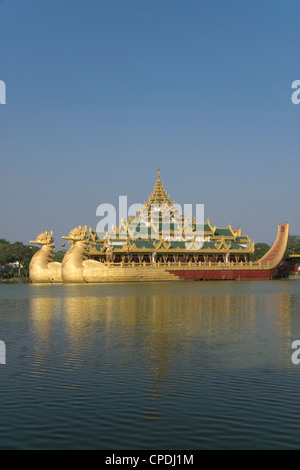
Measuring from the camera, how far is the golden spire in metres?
92.6

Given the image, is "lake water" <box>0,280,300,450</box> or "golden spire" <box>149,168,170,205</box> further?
"golden spire" <box>149,168,170,205</box>

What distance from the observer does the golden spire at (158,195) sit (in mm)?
92625

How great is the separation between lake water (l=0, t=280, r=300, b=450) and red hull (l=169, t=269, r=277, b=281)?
52.3 m

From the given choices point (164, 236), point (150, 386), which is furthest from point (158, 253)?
Result: point (150, 386)

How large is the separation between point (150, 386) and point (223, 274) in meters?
68.5

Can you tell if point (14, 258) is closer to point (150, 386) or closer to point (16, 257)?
point (16, 257)

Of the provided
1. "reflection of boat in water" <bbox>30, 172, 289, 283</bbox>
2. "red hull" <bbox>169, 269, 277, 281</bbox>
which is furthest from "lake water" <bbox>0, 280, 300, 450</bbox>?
"red hull" <bbox>169, 269, 277, 281</bbox>

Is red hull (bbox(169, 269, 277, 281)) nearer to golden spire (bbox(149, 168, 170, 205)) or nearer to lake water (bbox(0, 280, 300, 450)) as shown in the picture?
golden spire (bbox(149, 168, 170, 205))

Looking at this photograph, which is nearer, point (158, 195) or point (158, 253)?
point (158, 253)

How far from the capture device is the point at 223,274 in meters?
80.7

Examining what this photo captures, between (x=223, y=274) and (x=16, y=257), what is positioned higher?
(x=16, y=257)

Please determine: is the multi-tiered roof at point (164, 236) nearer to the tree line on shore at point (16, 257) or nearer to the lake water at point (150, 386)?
the tree line on shore at point (16, 257)
